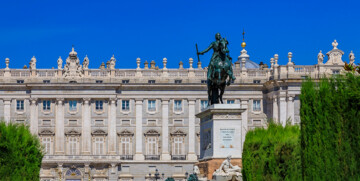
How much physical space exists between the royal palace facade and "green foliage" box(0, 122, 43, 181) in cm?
4395

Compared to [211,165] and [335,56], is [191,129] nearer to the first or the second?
[335,56]

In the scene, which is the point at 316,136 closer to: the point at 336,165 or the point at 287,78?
the point at 336,165

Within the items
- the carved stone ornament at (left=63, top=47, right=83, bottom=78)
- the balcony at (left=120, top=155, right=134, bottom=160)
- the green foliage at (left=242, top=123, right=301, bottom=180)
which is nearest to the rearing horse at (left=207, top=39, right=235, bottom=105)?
the green foliage at (left=242, top=123, right=301, bottom=180)

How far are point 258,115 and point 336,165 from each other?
2423 inches

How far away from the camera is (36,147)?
46.4m

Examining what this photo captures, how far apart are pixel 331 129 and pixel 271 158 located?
740 centimetres

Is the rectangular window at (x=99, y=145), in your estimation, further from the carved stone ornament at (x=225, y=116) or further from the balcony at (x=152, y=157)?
the carved stone ornament at (x=225, y=116)

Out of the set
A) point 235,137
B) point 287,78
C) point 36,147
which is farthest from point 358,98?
point 287,78

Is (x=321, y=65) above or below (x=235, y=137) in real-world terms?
above

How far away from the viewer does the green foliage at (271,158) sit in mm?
38438

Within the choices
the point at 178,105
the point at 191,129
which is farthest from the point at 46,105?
the point at 191,129

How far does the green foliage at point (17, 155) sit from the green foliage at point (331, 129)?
15.7m

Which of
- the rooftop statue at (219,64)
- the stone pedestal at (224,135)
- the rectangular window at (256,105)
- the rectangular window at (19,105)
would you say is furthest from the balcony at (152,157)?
the stone pedestal at (224,135)

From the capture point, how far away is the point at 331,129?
1276 inches
